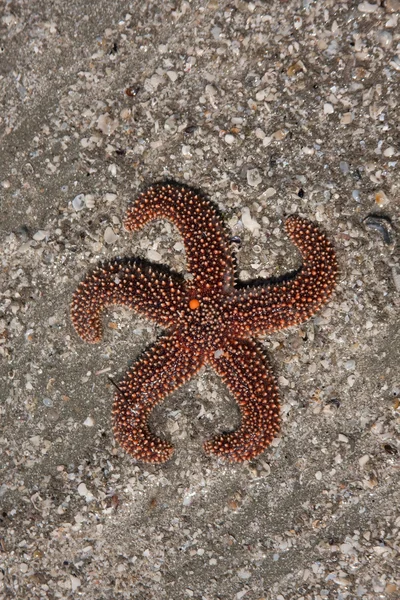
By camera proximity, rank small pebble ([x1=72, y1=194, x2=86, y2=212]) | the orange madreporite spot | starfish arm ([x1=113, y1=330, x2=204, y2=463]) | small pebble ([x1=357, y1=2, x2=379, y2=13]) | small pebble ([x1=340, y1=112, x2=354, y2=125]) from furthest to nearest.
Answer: small pebble ([x1=72, y1=194, x2=86, y2=212]) → small pebble ([x1=340, y1=112, x2=354, y2=125]) → small pebble ([x1=357, y1=2, x2=379, y2=13]) → starfish arm ([x1=113, y1=330, x2=204, y2=463]) → the orange madreporite spot

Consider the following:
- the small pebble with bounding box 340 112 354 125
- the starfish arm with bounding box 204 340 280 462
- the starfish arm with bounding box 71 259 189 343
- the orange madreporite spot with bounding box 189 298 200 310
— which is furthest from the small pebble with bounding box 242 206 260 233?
the small pebble with bounding box 340 112 354 125

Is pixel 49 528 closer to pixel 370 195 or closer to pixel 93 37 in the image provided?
pixel 370 195

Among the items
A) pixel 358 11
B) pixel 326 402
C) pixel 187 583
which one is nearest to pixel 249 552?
pixel 187 583

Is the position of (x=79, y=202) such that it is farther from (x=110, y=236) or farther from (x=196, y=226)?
(x=196, y=226)

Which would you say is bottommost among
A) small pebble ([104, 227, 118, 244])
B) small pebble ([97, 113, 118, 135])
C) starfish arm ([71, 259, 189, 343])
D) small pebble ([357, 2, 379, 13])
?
starfish arm ([71, 259, 189, 343])

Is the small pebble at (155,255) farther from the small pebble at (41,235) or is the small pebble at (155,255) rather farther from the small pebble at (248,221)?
the small pebble at (41,235)

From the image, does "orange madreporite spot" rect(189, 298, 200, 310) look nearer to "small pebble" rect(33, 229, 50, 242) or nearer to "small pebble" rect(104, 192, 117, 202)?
"small pebble" rect(104, 192, 117, 202)

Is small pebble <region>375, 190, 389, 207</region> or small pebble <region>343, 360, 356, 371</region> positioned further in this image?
small pebble <region>343, 360, 356, 371</region>
